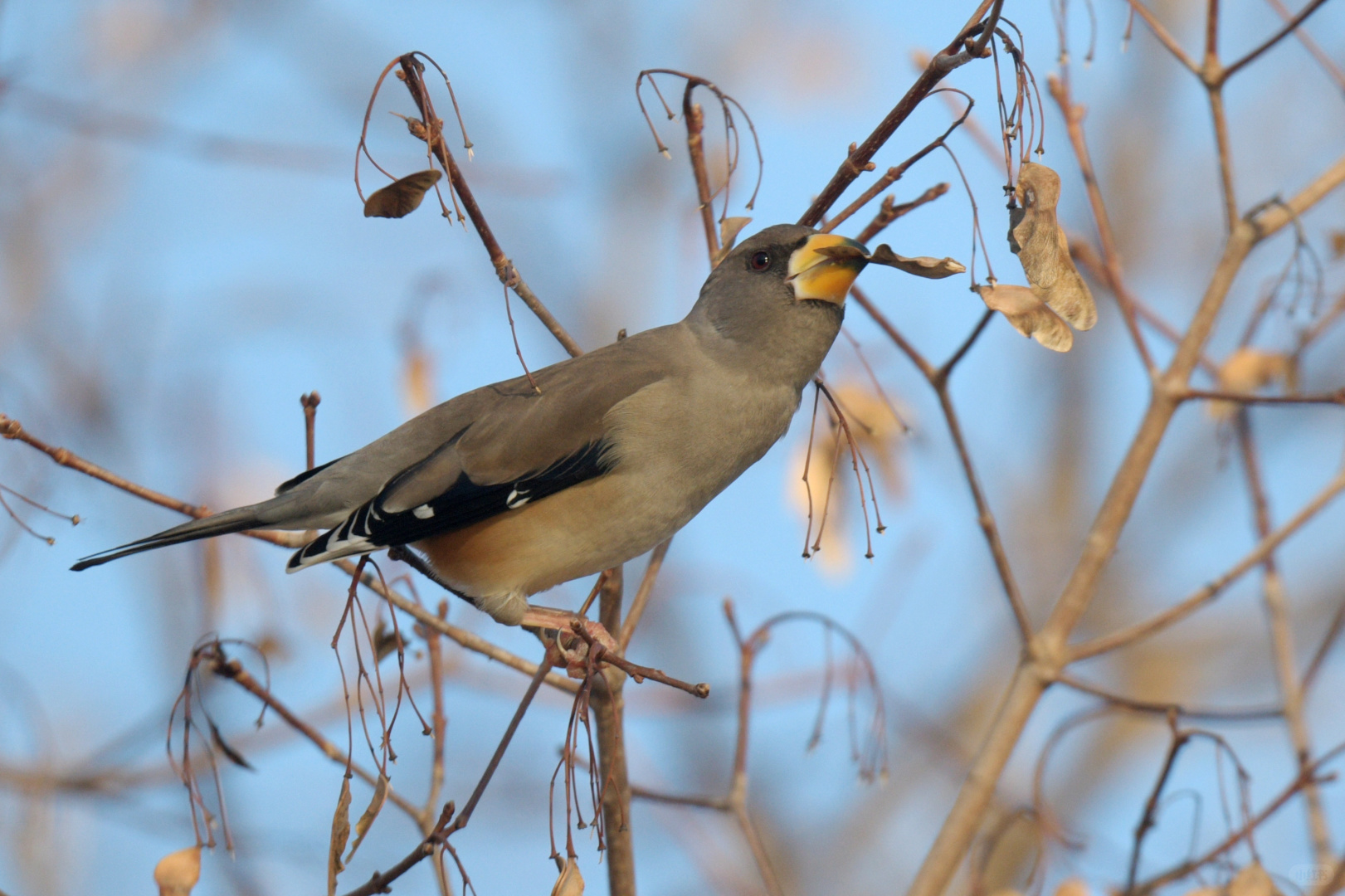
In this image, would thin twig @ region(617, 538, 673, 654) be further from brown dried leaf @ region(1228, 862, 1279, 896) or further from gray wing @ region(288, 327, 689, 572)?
brown dried leaf @ region(1228, 862, 1279, 896)

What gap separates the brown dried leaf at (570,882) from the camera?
9.70 feet

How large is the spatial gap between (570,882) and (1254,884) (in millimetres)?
1672

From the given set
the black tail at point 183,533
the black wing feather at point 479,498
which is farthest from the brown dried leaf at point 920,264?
the black tail at point 183,533

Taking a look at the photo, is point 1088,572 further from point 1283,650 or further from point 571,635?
point 571,635

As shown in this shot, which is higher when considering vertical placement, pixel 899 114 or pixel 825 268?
pixel 825 268

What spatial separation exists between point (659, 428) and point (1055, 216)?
5.73ft

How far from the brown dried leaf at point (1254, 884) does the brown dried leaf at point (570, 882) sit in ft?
5.30

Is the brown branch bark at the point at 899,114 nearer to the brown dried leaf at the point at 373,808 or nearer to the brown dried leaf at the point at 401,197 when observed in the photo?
the brown dried leaf at the point at 401,197

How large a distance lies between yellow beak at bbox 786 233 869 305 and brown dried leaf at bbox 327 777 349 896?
2061 millimetres

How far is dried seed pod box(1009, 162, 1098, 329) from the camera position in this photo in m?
2.83

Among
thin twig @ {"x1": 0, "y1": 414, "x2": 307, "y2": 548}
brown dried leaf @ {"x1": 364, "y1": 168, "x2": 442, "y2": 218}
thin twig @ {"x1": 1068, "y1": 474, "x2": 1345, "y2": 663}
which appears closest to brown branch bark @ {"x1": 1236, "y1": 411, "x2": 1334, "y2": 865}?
thin twig @ {"x1": 1068, "y1": 474, "x2": 1345, "y2": 663}

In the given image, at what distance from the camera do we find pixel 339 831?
3.07 m

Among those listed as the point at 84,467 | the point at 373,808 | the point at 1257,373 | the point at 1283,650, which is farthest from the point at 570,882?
the point at 1257,373

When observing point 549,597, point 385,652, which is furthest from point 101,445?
point 385,652
